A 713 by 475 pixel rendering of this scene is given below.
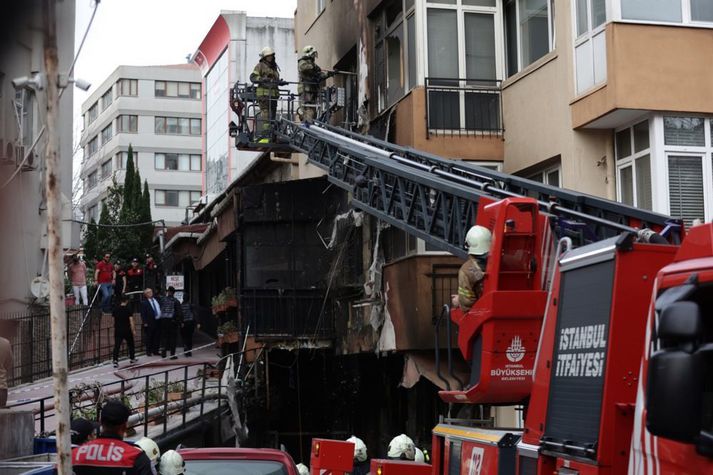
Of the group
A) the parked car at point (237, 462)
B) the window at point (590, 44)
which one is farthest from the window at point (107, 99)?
the parked car at point (237, 462)

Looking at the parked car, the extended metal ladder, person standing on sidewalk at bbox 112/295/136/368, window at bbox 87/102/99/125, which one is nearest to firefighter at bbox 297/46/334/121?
the extended metal ladder

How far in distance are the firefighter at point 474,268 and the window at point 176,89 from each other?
78.0 metres

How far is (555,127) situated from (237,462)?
330 inches

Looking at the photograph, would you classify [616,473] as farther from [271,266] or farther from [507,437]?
[271,266]

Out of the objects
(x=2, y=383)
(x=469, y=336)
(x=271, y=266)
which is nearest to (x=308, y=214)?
(x=271, y=266)

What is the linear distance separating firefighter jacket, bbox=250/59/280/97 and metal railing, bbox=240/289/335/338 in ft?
14.1

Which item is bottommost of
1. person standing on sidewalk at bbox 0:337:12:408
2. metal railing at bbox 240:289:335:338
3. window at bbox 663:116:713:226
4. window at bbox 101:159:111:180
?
person standing on sidewalk at bbox 0:337:12:408

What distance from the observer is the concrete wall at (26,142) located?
3.39m

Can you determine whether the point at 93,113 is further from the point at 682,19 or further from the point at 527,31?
the point at 682,19

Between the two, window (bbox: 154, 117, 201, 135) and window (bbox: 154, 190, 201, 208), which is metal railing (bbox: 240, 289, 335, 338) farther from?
window (bbox: 154, 117, 201, 135)

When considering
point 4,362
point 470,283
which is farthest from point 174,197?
point 470,283

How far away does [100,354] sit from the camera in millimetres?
28109

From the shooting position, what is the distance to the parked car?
10953 millimetres

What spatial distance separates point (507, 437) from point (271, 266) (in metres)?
16.5
